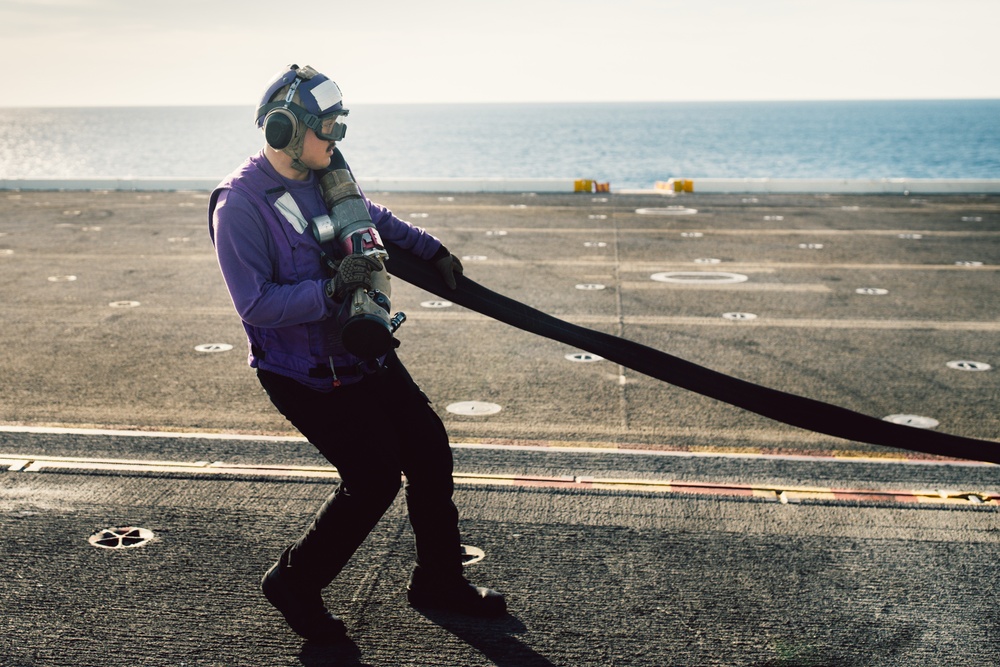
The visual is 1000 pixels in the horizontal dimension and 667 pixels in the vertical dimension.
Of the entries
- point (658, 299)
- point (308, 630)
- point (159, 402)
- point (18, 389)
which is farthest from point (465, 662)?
point (658, 299)

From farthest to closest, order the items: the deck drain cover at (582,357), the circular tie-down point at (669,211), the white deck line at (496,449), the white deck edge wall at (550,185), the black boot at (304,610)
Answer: the white deck edge wall at (550,185) < the circular tie-down point at (669,211) < the deck drain cover at (582,357) < the white deck line at (496,449) < the black boot at (304,610)

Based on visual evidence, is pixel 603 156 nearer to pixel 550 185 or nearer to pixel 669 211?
pixel 550 185

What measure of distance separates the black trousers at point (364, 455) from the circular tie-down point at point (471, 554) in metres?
0.51

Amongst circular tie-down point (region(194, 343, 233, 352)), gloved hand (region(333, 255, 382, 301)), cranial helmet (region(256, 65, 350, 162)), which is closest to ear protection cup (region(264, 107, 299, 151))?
cranial helmet (region(256, 65, 350, 162))

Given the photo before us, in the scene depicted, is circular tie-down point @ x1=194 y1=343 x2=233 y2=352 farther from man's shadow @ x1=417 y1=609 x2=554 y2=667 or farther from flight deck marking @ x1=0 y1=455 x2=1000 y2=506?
man's shadow @ x1=417 y1=609 x2=554 y2=667

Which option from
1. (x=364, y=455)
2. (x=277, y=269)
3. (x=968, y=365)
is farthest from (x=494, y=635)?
(x=968, y=365)

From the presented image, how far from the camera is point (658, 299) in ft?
35.5

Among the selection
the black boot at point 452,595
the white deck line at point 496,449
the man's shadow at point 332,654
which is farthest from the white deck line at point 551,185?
the man's shadow at point 332,654

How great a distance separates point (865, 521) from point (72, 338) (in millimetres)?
7047

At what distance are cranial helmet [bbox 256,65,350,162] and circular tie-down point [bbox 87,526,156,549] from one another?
2.04 meters

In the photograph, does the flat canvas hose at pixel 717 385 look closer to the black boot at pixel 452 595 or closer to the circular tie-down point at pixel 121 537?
the black boot at pixel 452 595

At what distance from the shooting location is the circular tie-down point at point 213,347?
834 centimetres

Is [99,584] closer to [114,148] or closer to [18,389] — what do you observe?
[18,389]

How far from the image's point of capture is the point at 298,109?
3273 mm
